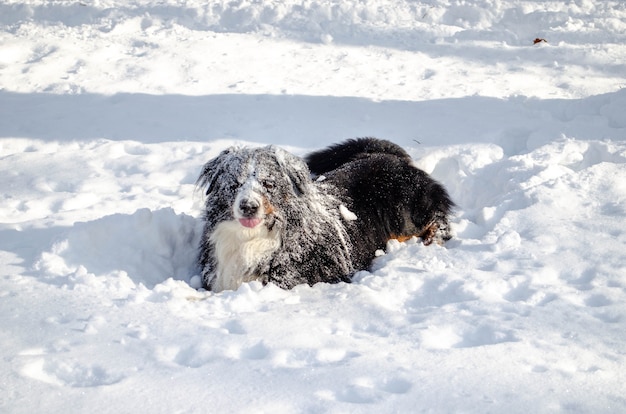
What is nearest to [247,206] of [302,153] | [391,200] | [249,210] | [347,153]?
[249,210]

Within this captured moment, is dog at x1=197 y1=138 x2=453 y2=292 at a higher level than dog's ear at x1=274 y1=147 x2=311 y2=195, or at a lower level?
lower

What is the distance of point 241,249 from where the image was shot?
446cm

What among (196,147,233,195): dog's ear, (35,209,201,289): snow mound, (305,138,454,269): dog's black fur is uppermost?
(196,147,233,195): dog's ear

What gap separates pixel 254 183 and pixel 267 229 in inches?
14.2

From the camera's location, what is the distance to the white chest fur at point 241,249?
14.5 feet

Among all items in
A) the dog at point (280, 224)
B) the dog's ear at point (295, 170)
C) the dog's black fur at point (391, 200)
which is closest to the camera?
the dog at point (280, 224)

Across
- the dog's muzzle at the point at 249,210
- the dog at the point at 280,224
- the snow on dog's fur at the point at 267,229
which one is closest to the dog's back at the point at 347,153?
the dog at the point at 280,224

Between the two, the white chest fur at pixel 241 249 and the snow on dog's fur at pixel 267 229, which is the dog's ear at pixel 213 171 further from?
the white chest fur at pixel 241 249

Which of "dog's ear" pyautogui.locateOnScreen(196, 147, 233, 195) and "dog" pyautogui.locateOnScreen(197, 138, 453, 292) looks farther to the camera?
"dog's ear" pyautogui.locateOnScreen(196, 147, 233, 195)

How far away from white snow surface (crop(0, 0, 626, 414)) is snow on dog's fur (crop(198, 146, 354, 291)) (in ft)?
0.86

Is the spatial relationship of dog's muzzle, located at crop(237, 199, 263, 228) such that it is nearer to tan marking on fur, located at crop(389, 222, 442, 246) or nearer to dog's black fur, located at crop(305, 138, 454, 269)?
dog's black fur, located at crop(305, 138, 454, 269)

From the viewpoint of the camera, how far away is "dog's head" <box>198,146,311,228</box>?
426cm

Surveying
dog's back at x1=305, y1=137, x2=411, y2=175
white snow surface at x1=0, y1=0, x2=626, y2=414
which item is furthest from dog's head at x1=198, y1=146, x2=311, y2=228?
Result: dog's back at x1=305, y1=137, x2=411, y2=175

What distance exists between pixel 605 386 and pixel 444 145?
4.56 metres
